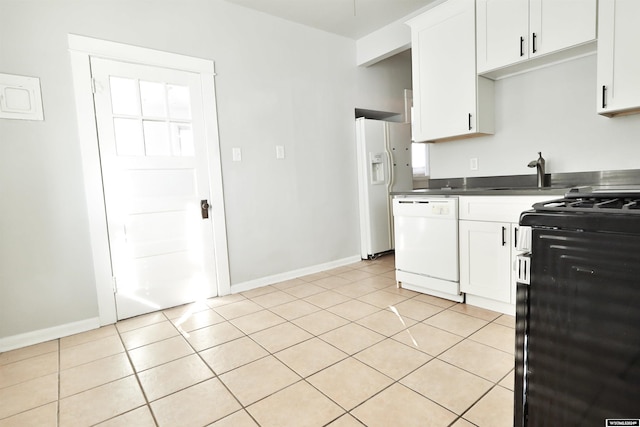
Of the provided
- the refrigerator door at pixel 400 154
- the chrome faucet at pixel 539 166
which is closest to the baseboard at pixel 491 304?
the chrome faucet at pixel 539 166

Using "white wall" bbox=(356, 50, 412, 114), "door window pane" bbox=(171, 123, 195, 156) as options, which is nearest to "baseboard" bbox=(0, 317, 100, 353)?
"door window pane" bbox=(171, 123, 195, 156)

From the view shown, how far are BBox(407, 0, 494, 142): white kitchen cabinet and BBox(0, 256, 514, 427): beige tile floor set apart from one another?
1.51 meters

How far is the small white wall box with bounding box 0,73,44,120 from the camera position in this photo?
7.21ft

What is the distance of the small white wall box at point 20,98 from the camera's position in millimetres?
2197

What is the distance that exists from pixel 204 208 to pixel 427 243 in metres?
1.95

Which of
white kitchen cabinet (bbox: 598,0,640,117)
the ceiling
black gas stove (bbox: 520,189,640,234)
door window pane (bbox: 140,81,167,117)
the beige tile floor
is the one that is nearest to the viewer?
black gas stove (bbox: 520,189,640,234)

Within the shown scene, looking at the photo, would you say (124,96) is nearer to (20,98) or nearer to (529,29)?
(20,98)

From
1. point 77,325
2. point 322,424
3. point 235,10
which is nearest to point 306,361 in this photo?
point 322,424

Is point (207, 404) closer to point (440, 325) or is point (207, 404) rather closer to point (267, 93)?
point (440, 325)

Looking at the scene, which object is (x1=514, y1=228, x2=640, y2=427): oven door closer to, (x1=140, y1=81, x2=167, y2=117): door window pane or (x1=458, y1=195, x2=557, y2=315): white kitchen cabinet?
(x1=458, y1=195, x2=557, y2=315): white kitchen cabinet

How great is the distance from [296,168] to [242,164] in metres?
0.62

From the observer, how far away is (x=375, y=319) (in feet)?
8.03

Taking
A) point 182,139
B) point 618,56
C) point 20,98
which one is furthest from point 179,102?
point 618,56

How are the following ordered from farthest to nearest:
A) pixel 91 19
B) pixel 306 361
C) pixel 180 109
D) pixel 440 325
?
pixel 180 109 < pixel 91 19 < pixel 440 325 < pixel 306 361
